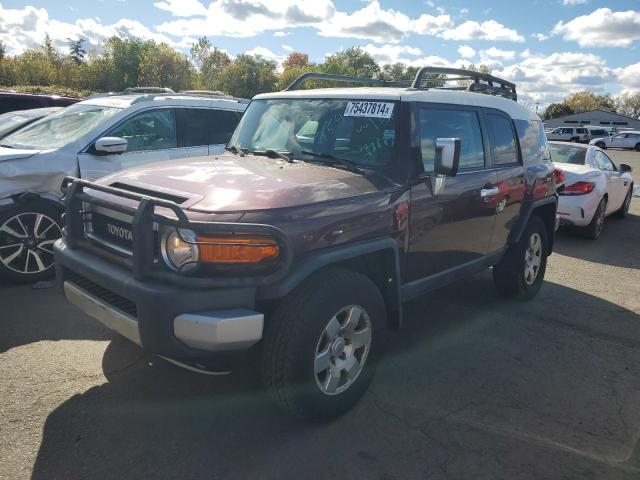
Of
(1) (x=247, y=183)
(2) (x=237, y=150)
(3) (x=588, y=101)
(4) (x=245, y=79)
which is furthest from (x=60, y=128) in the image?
(3) (x=588, y=101)

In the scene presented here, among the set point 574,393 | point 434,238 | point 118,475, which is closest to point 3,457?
point 118,475

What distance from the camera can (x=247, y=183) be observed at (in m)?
3.06

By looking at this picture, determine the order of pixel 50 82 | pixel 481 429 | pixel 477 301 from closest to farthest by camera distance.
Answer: pixel 481 429
pixel 477 301
pixel 50 82

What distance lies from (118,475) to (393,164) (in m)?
2.43

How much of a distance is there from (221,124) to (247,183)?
391cm

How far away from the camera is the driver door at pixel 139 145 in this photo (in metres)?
5.38

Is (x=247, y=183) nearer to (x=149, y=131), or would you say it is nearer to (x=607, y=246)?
(x=149, y=131)

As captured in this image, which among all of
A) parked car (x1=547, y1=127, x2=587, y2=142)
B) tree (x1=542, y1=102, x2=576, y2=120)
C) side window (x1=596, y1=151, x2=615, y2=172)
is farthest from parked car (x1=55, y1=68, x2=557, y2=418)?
tree (x1=542, y1=102, x2=576, y2=120)

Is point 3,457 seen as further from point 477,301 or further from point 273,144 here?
point 477,301

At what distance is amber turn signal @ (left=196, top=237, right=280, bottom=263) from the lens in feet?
8.55

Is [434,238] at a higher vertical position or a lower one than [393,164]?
lower

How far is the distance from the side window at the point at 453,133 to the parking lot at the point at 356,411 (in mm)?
1514

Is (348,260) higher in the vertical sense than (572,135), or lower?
higher

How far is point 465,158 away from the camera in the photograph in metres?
4.16
